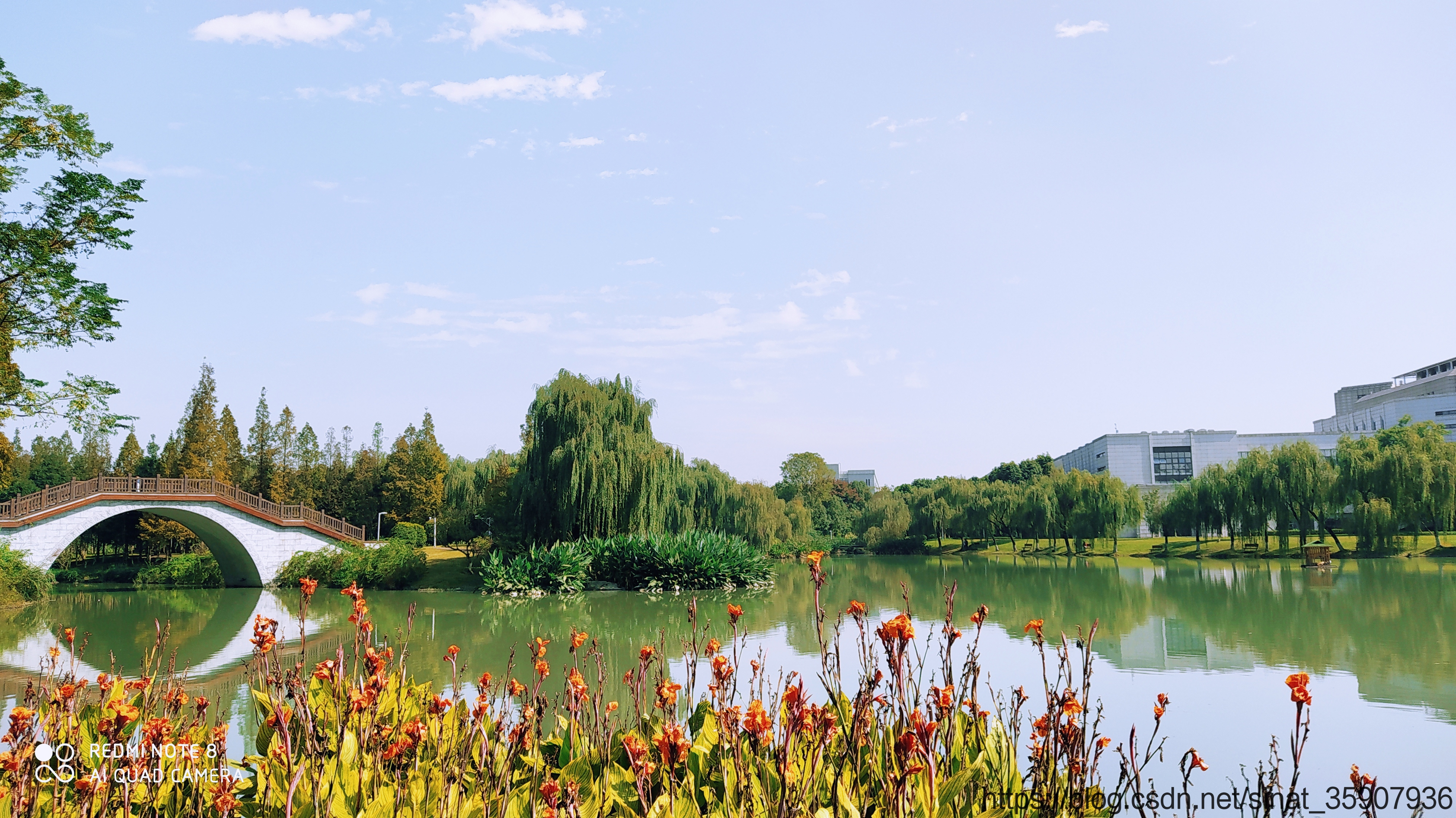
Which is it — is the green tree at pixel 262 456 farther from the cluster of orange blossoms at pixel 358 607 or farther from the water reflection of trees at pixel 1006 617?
the cluster of orange blossoms at pixel 358 607

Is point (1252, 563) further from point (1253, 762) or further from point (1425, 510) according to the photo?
point (1253, 762)

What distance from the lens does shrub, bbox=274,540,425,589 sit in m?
21.2

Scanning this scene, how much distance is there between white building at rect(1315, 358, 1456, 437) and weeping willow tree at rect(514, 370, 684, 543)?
49.5 metres

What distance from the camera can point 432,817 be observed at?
1.89 meters

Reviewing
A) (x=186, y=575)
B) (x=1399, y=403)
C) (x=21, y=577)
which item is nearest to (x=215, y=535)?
(x=186, y=575)

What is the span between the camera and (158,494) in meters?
21.1

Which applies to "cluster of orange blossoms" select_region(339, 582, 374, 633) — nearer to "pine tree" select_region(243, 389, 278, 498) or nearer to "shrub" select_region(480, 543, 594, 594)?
"shrub" select_region(480, 543, 594, 594)

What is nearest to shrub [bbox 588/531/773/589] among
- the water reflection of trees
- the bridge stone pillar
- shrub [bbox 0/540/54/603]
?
the water reflection of trees

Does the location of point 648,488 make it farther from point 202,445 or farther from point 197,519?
point 202,445

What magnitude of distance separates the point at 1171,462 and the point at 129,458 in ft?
213

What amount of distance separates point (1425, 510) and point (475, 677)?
28.5 meters

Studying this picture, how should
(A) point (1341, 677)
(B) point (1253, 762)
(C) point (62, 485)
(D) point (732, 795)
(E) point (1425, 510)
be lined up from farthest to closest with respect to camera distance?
(E) point (1425, 510), (C) point (62, 485), (A) point (1341, 677), (B) point (1253, 762), (D) point (732, 795)

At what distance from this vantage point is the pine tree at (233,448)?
114 feet

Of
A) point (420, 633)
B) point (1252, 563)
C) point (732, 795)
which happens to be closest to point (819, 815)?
point (732, 795)
